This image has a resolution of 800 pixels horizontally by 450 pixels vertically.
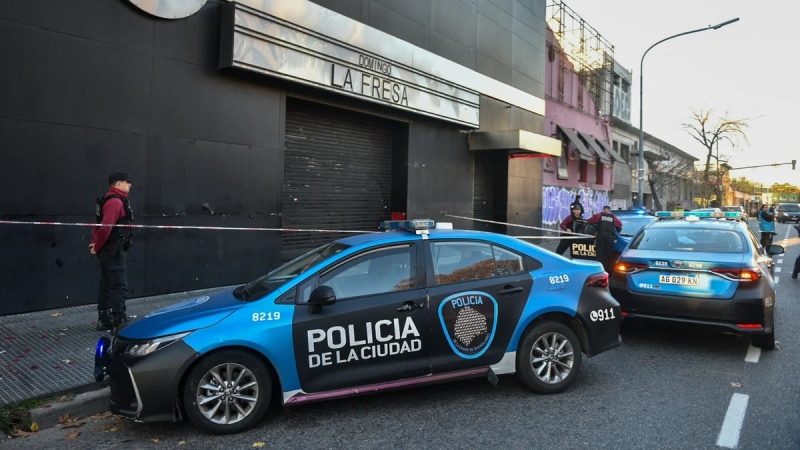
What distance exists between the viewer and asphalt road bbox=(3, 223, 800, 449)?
382 cm

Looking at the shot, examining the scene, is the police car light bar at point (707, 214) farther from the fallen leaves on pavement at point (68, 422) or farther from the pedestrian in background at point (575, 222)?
the fallen leaves on pavement at point (68, 422)

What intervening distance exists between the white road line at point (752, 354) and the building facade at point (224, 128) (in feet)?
23.9

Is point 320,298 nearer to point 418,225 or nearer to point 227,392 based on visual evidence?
point 227,392

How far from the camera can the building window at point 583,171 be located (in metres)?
25.7

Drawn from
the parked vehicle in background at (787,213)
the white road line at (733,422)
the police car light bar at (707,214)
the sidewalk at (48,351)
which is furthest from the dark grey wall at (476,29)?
the parked vehicle in background at (787,213)

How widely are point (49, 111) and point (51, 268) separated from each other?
203cm

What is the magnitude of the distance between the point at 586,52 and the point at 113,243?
2418cm

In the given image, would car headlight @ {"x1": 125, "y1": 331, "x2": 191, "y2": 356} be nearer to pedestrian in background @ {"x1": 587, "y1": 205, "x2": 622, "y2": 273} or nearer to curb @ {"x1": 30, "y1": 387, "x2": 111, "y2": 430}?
curb @ {"x1": 30, "y1": 387, "x2": 111, "y2": 430}

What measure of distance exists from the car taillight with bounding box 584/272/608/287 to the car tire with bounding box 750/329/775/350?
7.67ft

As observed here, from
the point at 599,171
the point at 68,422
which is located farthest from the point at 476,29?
the point at 599,171

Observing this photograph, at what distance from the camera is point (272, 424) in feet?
Result: 13.6

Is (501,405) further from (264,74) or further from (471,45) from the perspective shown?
(471,45)

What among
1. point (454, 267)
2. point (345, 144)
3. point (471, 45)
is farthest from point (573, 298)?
point (471, 45)

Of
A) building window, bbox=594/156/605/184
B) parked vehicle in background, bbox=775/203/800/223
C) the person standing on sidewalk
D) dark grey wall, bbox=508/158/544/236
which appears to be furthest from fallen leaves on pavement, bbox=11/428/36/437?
parked vehicle in background, bbox=775/203/800/223
